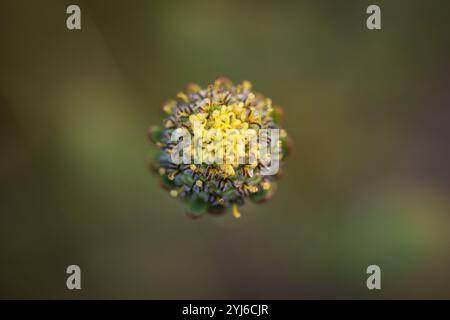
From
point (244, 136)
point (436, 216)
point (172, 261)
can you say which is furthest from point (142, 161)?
point (436, 216)

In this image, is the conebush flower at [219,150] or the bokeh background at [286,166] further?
the bokeh background at [286,166]

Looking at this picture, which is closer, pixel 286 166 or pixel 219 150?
pixel 219 150

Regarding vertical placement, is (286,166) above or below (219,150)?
→ above

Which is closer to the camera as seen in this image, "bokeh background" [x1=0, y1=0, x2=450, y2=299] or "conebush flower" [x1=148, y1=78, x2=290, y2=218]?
"conebush flower" [x1=148, y1=78, x2=290, y2=218]
